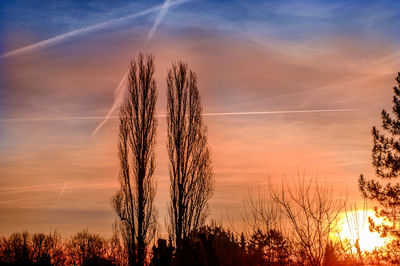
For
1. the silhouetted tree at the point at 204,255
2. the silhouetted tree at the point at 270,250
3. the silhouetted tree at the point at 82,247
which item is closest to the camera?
the silhouetted tree at the point at 204,255

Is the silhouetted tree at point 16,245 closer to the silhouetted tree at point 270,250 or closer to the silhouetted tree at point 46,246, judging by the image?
the silhouetted tree at point 46,246

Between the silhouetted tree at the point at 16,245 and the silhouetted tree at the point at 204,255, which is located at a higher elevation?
the silhouetted tree at the point at 16,245

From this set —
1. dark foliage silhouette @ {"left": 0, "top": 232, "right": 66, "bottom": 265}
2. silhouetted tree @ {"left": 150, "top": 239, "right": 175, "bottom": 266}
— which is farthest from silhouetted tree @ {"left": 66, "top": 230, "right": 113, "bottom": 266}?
silhouetted tree @ {"left": 150, "top": 239, "right": 175, "bottom": 266}

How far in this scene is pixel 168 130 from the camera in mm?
22922

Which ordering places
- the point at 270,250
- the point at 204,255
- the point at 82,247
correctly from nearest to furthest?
the point at 204,255
the point at 270,250
the point at 82,247

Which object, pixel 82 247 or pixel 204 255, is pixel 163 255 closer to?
pixel 204 255

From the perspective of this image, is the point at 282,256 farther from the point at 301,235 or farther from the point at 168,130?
the point at 168,130

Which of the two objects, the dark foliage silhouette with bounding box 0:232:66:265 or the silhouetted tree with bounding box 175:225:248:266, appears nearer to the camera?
the silhouetted tree with bounding box 175:225:248:266

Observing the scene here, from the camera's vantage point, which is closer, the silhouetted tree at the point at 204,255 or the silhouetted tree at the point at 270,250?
the silhouetted tree at the point at 204,255

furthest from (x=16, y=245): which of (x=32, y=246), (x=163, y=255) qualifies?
(x=163, y=255)

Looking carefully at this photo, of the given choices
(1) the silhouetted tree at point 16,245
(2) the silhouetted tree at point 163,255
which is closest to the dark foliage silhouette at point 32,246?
(1) the silhouetted tree at point 16,245

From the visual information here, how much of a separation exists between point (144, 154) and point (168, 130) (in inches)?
72.3

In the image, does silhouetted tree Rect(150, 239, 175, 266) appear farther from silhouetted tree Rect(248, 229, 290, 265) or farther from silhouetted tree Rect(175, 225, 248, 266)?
silhouetted tree Rect(248, 229, 290, 265)

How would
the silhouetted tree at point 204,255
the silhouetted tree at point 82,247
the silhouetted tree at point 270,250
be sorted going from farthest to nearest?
the silhouetted tree at point 82,247 < the silhouetted tree at point 270,250 < the silhouetted tree at point 204,255
